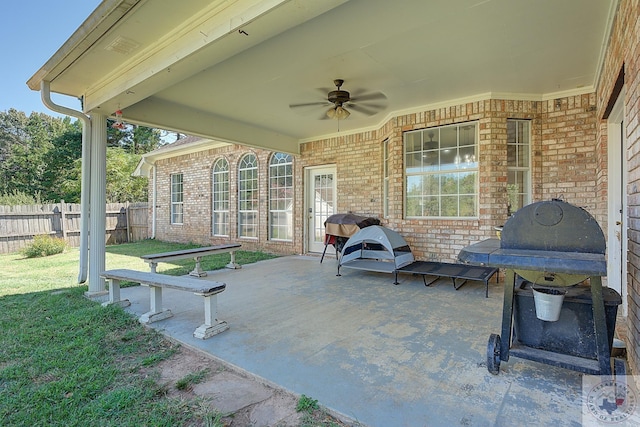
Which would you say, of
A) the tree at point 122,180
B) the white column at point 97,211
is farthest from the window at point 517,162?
the tree at point 122,180

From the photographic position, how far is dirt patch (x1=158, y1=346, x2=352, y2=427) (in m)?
1.84

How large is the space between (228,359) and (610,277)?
4.47 m

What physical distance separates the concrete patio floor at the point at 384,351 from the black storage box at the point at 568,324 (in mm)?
242

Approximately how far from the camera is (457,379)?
2.20 m

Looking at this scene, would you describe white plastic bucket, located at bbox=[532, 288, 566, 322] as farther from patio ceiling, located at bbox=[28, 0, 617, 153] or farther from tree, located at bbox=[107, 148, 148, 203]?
tree, located at bbox=[107, 148, 148, 203]

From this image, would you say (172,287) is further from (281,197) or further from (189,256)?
(281,197)

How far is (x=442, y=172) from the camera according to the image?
5.84 meters

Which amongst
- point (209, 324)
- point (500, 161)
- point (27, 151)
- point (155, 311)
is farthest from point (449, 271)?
point (27, 151)

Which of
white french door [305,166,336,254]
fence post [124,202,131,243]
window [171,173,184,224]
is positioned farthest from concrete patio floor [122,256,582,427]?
fence post [124,202,131,243]

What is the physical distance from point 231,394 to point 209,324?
1.10 m

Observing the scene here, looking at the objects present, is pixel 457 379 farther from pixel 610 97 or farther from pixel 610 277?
pixel 610 97

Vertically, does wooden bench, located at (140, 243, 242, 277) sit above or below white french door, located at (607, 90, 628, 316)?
below

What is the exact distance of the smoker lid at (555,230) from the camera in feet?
6.41

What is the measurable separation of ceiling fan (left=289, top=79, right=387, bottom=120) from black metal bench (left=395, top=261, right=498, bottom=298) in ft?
8.78
